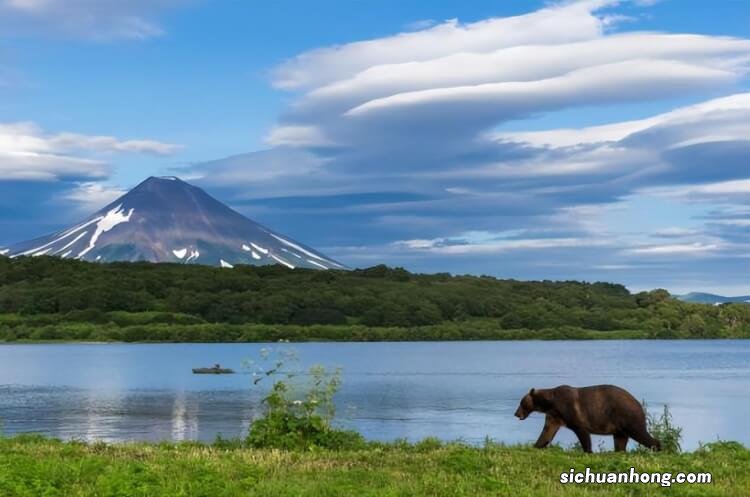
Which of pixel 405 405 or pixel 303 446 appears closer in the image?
pixel 303 446

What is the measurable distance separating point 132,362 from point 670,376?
81.4 m

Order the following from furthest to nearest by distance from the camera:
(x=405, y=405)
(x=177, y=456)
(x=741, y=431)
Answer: (x=405, y=405)
(x=741, y=431)
(x=177, y=456)

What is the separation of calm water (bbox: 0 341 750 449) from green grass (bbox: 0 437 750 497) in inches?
353

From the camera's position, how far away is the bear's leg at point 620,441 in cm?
2133

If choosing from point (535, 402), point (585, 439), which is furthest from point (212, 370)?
point (585, 439)

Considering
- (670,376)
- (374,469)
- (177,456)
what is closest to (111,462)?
(177,456)

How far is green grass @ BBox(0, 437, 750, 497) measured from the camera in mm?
14281

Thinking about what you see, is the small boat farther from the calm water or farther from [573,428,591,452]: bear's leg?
[573,428,591,452]: bear's leg

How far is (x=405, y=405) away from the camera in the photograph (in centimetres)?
7194

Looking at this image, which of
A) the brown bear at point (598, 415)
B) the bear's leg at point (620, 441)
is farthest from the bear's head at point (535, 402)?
the bear's leg at point (620, 441)

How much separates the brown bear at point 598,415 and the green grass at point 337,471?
1.34m

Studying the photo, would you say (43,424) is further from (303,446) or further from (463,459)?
(463,459)

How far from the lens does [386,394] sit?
8300cm

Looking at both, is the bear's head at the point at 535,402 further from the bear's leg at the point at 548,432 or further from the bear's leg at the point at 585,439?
the bear's leg at the point at 585,439
